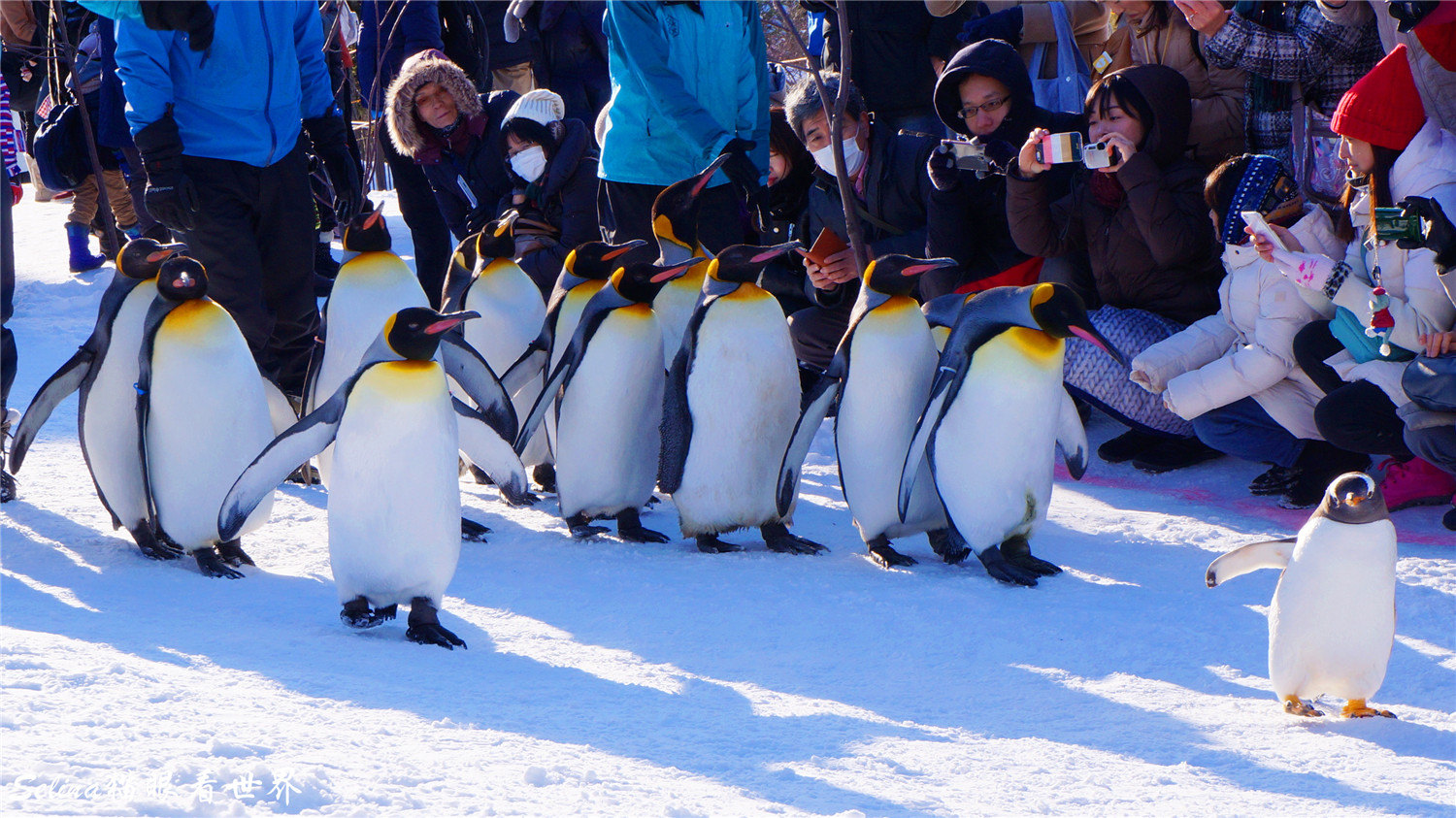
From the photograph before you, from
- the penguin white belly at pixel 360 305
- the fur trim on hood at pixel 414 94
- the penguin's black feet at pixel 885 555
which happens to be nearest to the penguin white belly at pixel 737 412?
the penguin's black feet at pixel 885 555

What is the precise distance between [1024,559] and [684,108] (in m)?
1.91

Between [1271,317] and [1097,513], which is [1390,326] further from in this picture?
[1097,513]

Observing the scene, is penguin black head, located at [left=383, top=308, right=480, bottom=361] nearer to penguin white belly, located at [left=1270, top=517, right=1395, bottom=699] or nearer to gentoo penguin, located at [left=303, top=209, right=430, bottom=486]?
gentoo penguin, located at [left=303, top=209, right=430, bottom=486]

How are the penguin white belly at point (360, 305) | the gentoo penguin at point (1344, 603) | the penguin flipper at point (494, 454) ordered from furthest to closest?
the penguin white belly at point (360, 305)
the penguin flipper at point (494, 454)
the gentoo penguin at point (1344, 603)

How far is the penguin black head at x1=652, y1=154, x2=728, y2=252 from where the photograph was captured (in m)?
3.94

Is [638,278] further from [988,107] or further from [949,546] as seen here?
[988,107]

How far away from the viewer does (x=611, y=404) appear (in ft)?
11.2

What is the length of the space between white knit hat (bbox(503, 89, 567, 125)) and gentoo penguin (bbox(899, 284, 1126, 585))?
269 cm

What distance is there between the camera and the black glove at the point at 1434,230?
9.74 ft

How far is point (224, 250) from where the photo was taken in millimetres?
4215

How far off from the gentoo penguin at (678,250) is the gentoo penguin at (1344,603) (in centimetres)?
204

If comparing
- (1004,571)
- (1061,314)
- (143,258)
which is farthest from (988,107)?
(143,258)

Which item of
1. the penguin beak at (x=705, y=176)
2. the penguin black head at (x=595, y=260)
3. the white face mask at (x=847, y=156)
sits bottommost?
the penguin black head at (x=595, y=260)

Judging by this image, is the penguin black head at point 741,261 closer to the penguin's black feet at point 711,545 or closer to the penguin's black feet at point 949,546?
the penguin's black feet at point 711,545
